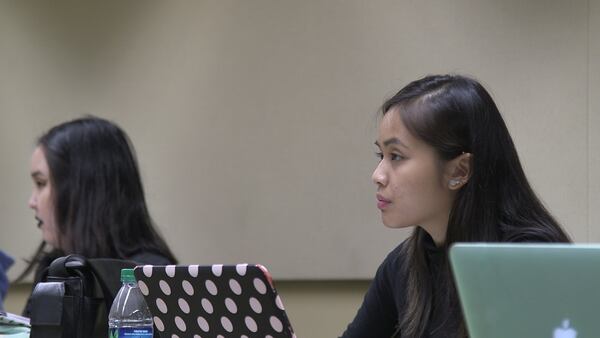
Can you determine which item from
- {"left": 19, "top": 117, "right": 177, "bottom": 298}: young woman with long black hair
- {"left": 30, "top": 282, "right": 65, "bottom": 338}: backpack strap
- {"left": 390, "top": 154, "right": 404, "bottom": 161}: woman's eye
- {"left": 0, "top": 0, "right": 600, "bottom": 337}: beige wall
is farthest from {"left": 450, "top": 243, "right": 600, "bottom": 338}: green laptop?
{"left": 0, "top": 0, "right": 600, "bottom": 337}: beige wall

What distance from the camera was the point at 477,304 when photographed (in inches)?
42.2

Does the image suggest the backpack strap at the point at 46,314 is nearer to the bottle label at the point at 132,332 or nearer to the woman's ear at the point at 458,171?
the bottle label at the point at 132,332

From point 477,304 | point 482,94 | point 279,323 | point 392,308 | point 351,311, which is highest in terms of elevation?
point 482,94

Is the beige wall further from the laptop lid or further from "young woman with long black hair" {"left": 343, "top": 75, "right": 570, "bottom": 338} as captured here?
the laptop lid

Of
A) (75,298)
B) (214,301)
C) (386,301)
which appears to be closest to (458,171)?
(386,301)

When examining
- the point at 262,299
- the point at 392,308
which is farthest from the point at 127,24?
the point at 262,299

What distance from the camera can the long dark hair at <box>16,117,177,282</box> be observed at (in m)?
2.90

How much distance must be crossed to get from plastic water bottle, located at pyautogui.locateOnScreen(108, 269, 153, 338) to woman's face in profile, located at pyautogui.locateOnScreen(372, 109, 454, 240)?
1.92 ft

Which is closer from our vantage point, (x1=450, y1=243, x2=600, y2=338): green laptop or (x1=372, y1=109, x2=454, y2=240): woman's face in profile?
(x1=450, y1=243, x2=600, y2=338): green laptop

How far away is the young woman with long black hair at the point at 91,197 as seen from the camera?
290cm

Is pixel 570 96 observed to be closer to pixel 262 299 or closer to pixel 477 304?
pixel 262 299

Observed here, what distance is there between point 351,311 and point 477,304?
7.72 feet

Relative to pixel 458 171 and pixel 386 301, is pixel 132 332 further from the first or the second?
pixel 458 171

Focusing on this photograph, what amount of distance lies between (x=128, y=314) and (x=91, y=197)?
837mm
